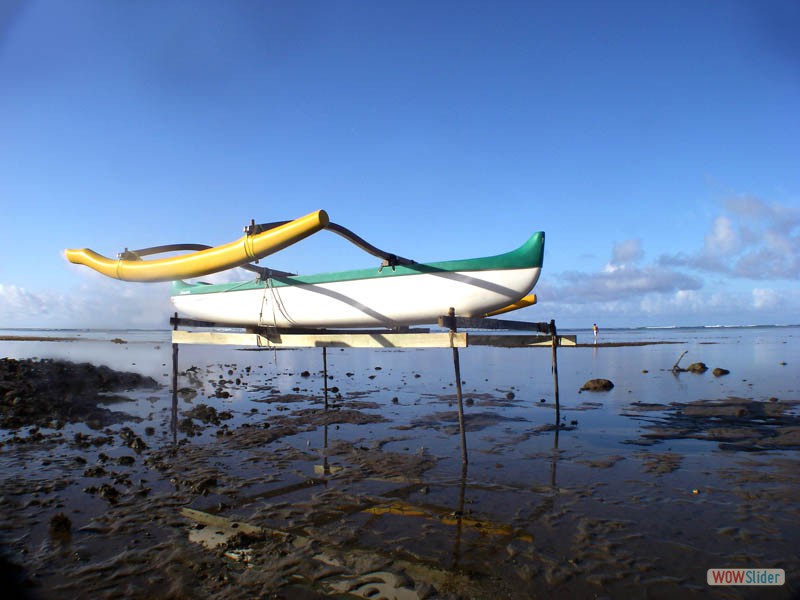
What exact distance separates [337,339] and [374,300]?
1080 mm

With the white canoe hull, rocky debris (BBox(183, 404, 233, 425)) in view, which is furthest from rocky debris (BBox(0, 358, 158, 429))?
the white canoe hull

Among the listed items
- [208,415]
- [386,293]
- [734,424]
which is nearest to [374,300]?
[386,293]

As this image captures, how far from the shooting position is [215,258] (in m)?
6.93

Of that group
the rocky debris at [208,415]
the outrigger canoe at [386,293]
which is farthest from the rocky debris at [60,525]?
the rocky debris at [208,415]

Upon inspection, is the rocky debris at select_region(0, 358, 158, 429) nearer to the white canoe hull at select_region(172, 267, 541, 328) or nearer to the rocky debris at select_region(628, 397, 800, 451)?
the white canoe hull at select_region(172, 267, 541, 328)

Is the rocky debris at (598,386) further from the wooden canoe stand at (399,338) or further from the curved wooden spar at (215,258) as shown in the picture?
the curved wooden spar at (215,258)

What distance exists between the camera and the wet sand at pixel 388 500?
4242 mm

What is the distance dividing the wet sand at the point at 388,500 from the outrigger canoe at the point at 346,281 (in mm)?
2636

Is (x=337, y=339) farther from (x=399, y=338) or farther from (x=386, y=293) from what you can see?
(x=399, y=338)

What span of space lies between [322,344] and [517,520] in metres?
5.12

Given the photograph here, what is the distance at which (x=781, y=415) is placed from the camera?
12.1 metres

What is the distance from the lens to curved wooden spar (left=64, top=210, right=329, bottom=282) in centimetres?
622

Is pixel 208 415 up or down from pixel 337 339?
down

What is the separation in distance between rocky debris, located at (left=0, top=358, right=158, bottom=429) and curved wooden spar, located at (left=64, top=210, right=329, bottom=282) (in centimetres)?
420
